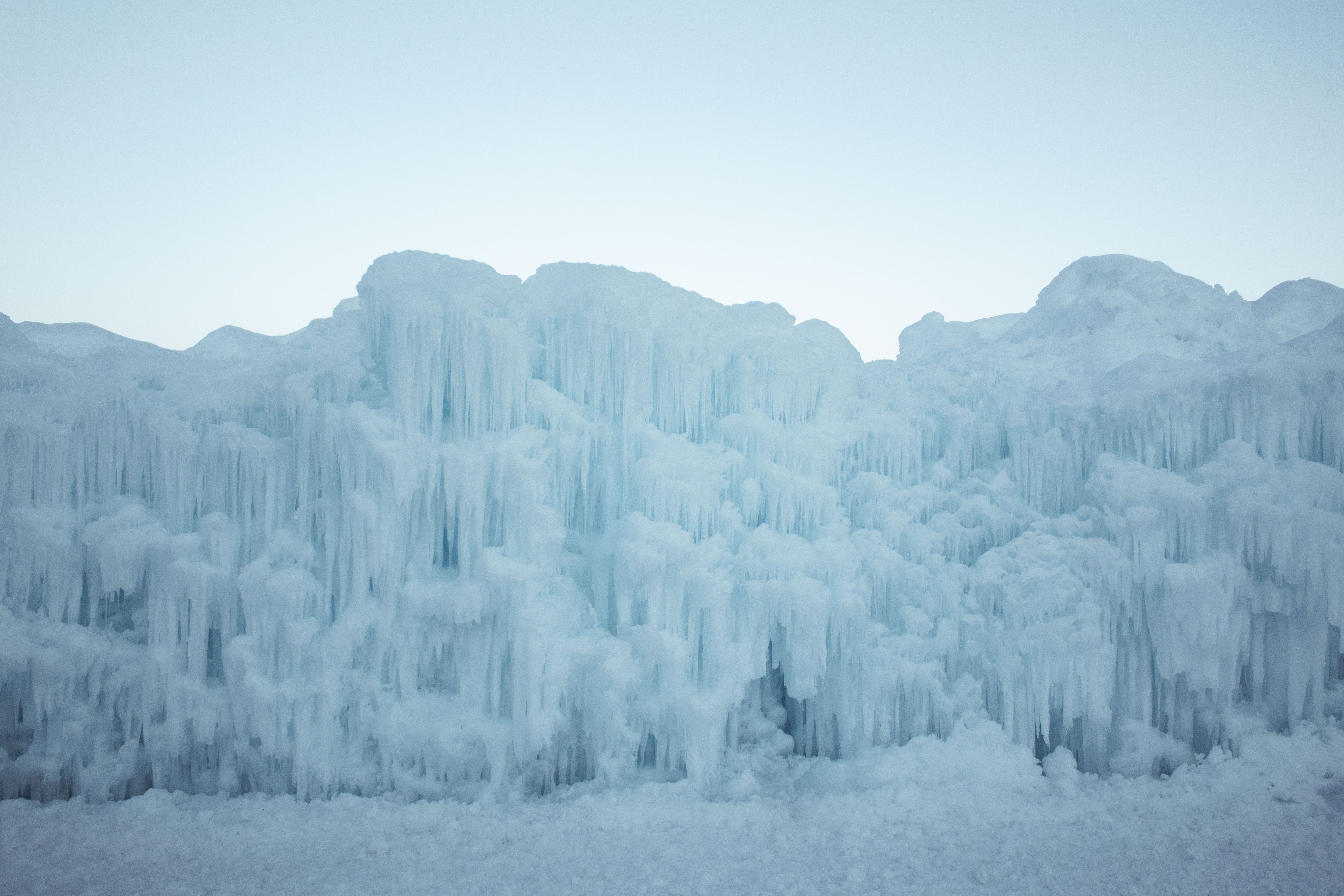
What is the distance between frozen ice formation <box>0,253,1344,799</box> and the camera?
1026 cm

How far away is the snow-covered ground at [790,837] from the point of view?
8.10 meters

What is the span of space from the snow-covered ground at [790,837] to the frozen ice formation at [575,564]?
2.17ft

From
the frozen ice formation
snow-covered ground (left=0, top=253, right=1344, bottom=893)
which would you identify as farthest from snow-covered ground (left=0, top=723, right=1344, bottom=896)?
the frozen ice formation

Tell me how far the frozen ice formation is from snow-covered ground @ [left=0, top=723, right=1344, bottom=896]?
66cm

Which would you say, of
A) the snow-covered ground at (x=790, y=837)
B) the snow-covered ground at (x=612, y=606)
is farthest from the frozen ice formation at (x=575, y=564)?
the snow-covered ground at (x=790, y=837)

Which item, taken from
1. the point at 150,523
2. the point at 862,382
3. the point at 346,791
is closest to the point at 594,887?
the point at 346,791

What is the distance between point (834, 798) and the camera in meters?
9.99

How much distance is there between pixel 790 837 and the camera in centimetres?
928

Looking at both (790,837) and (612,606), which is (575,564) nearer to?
(612,606)

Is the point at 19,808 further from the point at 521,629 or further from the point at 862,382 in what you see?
the point at 862,382

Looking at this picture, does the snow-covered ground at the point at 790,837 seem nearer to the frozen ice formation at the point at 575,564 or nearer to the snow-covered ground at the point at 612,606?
the snow-covered ground at the point at 612,606

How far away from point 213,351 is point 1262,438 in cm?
1845

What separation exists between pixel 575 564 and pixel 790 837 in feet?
15.9

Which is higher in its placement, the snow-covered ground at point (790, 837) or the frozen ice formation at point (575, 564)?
the frozen ice formation at point (575, 564)
